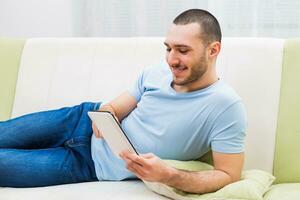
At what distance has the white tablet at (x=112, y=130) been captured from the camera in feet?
4.46

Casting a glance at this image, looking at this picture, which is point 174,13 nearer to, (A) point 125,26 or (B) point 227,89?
(A) point 125,26

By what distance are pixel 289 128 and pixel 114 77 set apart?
0.74 meters

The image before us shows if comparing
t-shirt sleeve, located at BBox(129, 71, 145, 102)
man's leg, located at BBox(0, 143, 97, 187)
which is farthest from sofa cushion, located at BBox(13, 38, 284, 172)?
man's leg, located at BBox(0, 143, 97, 187)

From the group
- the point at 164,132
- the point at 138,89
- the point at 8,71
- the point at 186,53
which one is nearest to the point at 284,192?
the point at 164,132

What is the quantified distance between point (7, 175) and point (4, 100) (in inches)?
23.5

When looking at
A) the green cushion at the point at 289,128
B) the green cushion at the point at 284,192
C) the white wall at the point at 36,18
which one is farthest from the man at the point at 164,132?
the white wall at the point at 36,18

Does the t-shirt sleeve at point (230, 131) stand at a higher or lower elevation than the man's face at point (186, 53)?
lower

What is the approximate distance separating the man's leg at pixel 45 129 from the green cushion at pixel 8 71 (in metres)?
0.30

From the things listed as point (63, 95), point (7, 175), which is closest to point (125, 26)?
point (63, 95)

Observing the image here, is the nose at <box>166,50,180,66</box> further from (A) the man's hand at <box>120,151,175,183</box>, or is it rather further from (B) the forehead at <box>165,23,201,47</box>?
(A) the man's hand at <box>120,151,175,183</box>

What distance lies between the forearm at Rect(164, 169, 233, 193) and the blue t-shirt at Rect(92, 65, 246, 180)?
86 millimetres

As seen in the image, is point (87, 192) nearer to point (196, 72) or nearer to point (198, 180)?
point (198, 180)

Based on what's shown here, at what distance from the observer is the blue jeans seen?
163cm

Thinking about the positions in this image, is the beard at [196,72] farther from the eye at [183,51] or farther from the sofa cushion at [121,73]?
the sofa cushion at [121,73]
